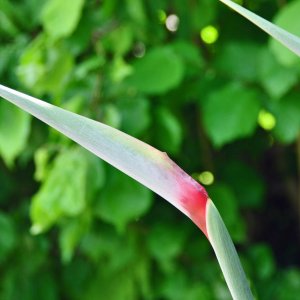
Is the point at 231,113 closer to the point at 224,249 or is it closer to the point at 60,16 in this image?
the point at 60,16

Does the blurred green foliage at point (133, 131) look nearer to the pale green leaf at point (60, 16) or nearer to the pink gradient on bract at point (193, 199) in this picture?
the pale green leaf at point (60, 16)

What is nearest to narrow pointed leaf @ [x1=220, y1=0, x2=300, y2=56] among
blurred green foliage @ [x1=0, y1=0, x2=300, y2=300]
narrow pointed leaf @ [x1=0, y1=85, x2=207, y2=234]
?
narrow pointed leaf @ [x1=0, y1=85, x2=207, y2=234]

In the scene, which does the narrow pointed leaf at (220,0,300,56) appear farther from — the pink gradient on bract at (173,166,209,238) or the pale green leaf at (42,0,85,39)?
the pale green leaf at (42,0,85,39)

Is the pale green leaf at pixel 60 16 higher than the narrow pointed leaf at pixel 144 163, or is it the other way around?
the narrow pointed leaf at pixel 144 163

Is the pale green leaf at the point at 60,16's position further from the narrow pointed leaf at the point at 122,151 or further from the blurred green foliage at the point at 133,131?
the narrow pointed leaf at the point at 122,151

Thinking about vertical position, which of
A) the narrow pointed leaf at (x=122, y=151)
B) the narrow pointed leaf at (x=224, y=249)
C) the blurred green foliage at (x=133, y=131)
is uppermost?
the narrow pointed leaf at (x=122, y=151)

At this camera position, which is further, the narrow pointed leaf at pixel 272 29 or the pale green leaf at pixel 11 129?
the pale green leaf at pixel 11 129

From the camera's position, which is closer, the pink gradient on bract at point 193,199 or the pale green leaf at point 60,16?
the pink gradient on bract at point 193,199

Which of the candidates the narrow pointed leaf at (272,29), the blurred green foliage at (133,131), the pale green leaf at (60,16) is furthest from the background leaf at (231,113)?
the narrow pointed leaf at (272,29)

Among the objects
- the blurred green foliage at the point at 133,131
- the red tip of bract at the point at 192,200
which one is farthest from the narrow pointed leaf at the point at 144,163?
the blurred green foliage at the point at 133,131

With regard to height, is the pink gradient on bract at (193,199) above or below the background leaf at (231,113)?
above

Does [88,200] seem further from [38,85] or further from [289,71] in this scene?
[289,71]
